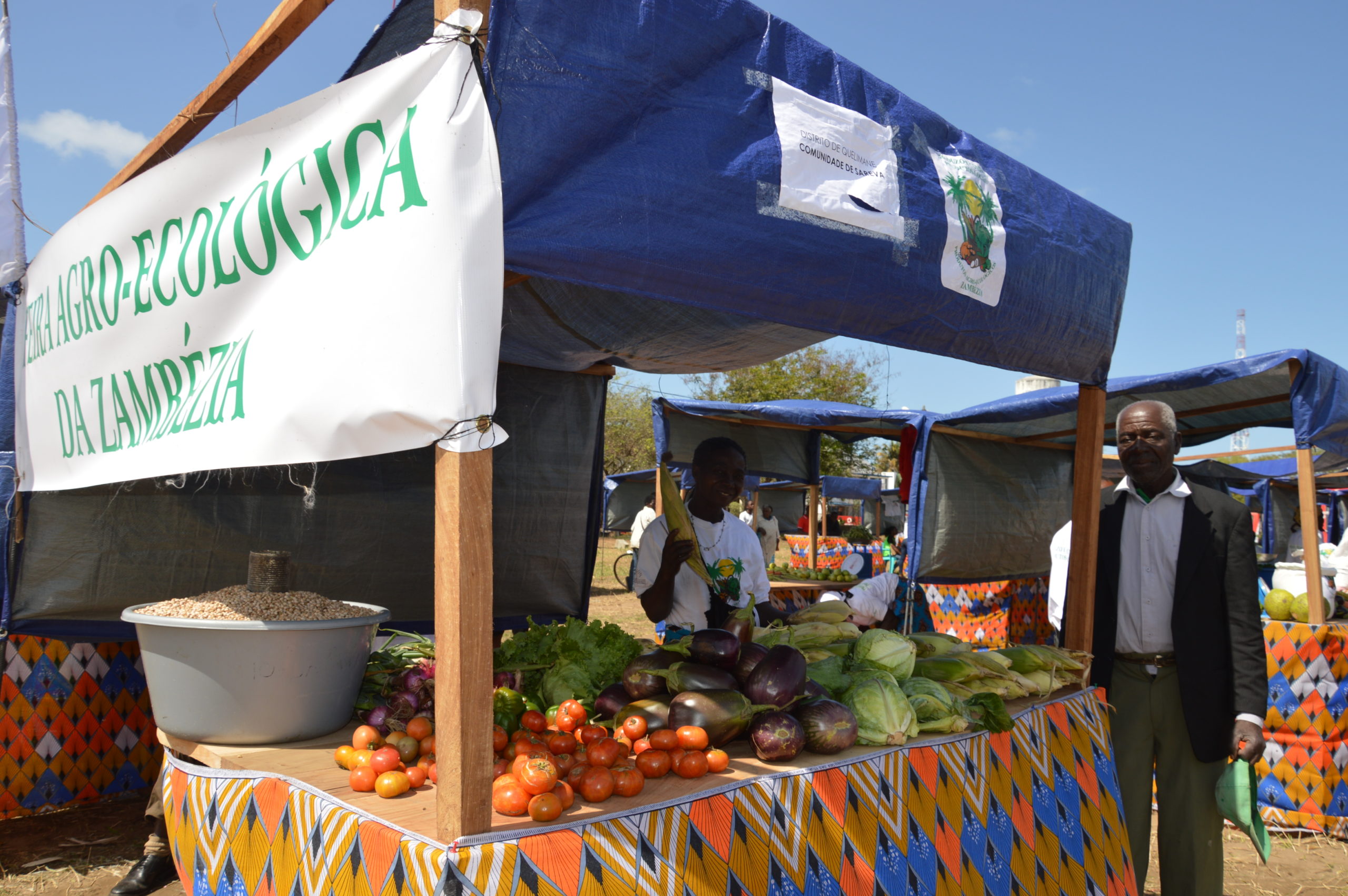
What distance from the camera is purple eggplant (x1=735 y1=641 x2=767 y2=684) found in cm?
241

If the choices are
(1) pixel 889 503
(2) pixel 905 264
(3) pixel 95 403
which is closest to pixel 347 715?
(3) pixel 95 403

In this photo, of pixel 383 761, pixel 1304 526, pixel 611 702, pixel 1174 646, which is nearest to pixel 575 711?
pixel 611 702

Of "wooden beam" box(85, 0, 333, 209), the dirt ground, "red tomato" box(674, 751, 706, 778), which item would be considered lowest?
the dirt ground

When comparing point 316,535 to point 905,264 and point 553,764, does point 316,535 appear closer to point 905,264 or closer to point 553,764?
point 553,764

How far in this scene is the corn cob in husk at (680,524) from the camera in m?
3.33

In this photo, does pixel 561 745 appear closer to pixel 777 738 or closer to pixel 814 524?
pixel 777 738

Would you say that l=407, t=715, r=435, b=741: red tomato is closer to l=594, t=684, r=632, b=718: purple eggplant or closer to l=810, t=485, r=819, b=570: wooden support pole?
l=594, t=684, r=632, b=718: purple eggplant

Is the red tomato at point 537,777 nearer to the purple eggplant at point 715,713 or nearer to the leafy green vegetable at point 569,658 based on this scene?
the purple eggplant at point 715,713

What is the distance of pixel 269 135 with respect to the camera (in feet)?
6.42

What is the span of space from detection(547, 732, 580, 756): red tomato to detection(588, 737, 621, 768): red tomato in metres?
0.12

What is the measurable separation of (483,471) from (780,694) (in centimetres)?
115

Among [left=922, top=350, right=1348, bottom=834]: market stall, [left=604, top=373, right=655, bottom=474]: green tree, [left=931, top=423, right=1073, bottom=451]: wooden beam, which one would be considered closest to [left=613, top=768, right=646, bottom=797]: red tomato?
[left=922, top=350, right=1348, bottom=834]: market stall

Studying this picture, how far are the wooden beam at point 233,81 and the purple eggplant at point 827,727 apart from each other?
2264 millimetres

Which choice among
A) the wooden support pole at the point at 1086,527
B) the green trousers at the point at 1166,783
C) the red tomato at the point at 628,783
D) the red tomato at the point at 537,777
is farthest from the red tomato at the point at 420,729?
the green trousers at the point at 1166,783
